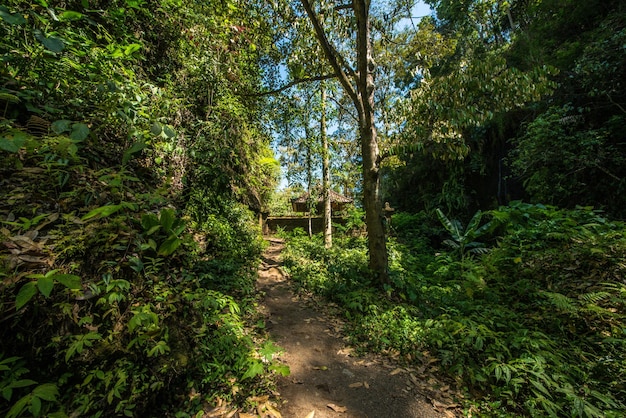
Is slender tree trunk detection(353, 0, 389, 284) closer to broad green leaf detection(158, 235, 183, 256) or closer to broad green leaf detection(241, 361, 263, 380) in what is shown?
broad green leaf detection(241, 361, 263, 380)

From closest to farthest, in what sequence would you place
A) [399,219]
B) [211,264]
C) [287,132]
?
[211,264]
[287,132]
[399,219]

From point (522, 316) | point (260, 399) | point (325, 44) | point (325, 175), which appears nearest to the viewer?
point (260, 399)

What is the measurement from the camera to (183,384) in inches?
82.2

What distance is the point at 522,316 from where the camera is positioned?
3828mm

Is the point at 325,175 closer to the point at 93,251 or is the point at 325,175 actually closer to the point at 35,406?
the point at 93,251

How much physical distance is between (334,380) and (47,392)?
248 cm

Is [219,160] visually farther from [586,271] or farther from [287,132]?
[586,271]

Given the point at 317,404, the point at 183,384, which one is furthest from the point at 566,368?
the point at 183,384

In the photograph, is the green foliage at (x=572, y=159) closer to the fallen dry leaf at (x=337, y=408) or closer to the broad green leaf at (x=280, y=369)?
the fallen dry leaf at (x=337, y=408)

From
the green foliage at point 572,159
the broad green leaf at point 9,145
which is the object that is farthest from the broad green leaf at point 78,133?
the green foliage at point 572,159

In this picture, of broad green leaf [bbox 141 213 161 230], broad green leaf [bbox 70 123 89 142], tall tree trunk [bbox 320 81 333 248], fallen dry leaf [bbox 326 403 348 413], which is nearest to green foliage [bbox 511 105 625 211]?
tall tree trunk [bbox 320 81 333 248]

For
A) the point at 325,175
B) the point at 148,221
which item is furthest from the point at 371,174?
the point at 325,175

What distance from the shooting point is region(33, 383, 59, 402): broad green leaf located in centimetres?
121

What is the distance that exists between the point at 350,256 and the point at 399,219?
19.3 ft
